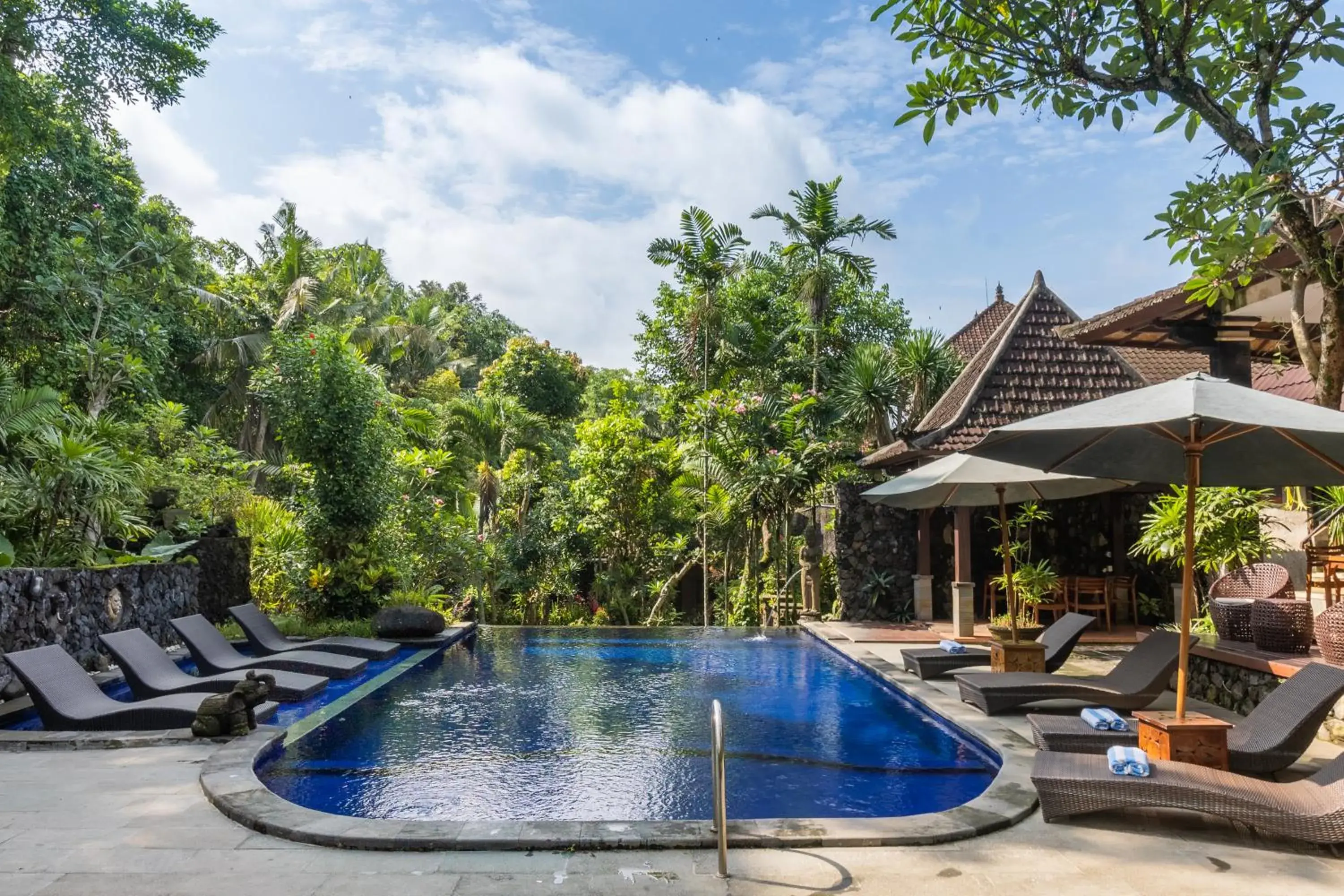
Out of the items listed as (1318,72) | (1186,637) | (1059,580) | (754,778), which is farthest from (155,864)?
(1059,580)

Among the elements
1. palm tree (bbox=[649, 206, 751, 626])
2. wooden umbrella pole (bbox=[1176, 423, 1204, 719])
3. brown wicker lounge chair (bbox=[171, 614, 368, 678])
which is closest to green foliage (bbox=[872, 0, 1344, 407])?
wooden umbrella pole (bbox=[1176, 423, 1204, 719])

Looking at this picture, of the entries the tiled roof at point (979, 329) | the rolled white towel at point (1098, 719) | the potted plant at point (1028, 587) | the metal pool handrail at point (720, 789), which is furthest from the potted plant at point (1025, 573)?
the tiled roof at point (979, 329)

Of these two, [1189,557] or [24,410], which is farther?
[24,410]

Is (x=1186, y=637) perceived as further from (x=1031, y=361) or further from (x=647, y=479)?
(x=647, y=479)

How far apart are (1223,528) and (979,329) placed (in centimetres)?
1795

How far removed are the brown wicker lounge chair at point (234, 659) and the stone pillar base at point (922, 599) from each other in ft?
30.2

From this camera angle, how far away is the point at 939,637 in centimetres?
1335

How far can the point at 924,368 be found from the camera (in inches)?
677

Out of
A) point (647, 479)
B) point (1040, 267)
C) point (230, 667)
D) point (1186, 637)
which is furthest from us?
point (647, 479)

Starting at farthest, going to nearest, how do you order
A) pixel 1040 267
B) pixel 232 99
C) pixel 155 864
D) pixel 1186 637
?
pixel 1040 267 < pixel 232 99 < pixel 1186 637 < pixel 155 864

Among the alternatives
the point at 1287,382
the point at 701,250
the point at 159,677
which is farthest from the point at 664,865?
the point at 701,250

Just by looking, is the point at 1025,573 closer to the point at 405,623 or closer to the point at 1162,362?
the point at 1162,362

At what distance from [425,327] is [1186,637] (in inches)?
1182

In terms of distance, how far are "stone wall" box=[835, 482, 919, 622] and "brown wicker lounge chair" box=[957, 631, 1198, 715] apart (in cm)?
738
